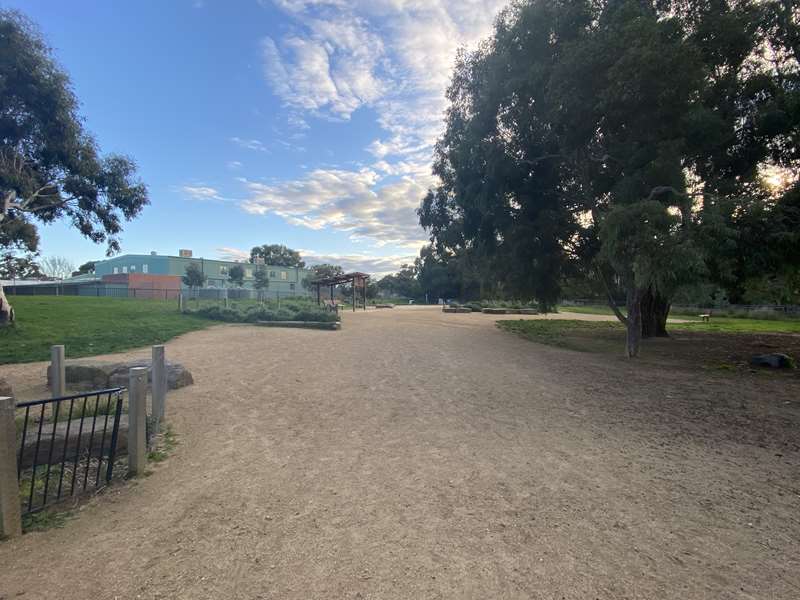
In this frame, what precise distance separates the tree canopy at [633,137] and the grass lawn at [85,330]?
1043cm

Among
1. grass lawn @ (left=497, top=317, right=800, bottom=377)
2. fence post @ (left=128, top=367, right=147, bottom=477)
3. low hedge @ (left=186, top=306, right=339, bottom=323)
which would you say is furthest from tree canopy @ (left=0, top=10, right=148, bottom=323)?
grass lawn @ (left=497, top=317, right=800, bottom=377)

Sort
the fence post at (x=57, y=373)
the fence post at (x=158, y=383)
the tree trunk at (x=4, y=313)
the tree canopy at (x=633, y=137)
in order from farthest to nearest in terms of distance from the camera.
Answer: the tree trunk at (x=4, y=313) → the tree canopy at (x=633, y=137) → the fence post at (x=57, y=373) → the fence post at (x=158, y=383)

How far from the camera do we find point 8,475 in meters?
2.56

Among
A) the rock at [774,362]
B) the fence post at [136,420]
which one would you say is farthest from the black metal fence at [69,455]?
the rock at [774,362]

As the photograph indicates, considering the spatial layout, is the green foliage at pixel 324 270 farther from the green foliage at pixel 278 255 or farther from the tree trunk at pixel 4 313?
the tree trunk at pixel 4 313

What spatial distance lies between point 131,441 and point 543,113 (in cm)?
1145

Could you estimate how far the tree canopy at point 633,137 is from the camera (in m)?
7.41

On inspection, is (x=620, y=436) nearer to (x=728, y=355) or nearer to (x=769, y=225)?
(x=769, y=225)

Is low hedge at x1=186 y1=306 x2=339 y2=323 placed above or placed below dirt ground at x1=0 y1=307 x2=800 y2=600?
above

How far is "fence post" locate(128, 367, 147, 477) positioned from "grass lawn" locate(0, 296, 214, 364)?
23.4 feet

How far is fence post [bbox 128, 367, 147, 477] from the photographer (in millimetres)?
3449

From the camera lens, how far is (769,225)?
280 inches

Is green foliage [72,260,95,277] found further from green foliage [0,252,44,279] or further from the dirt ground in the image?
the dirt ground

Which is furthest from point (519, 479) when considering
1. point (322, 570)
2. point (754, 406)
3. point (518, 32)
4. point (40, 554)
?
point (518, 32)
